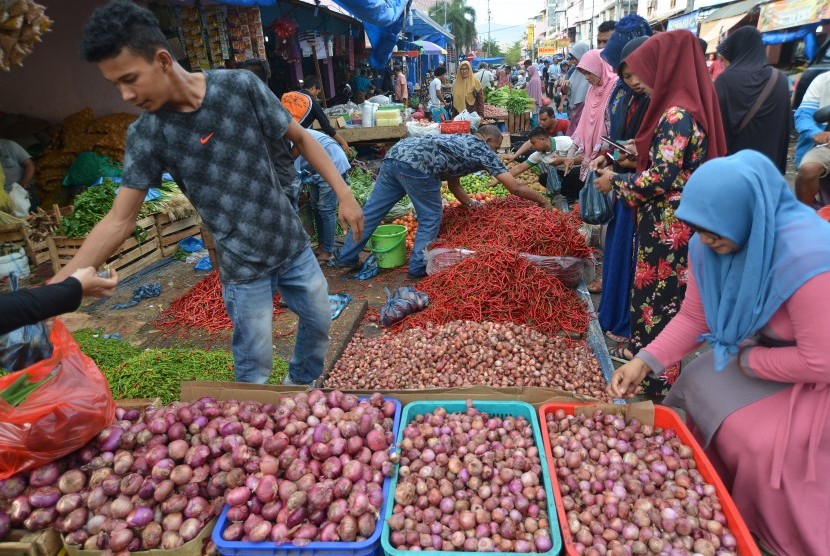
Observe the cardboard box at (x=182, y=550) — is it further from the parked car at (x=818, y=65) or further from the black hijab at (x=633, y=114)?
the parked car at (x=818, y=65)

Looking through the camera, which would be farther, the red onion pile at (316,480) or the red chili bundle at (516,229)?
the red chili bundle at (516,229)

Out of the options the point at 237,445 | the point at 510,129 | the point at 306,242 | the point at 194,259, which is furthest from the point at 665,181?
the point at 510,129

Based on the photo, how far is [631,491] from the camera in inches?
66.6

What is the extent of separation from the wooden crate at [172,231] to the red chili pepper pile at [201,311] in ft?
4.71

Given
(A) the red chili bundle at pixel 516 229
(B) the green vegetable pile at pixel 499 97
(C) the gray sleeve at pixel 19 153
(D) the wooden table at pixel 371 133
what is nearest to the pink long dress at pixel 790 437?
(A) the red chili bundle at pixel 516 229

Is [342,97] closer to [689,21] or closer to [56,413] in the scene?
[56,413]

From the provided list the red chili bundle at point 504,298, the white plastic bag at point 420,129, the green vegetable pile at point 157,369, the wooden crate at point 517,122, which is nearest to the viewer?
the green vegetable pile at point 157,369

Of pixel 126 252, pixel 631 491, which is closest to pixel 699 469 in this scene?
pixel 631 491

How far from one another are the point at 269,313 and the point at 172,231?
4309 mm

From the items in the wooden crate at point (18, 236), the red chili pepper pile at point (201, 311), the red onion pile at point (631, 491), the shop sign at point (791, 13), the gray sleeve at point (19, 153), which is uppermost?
the shop sign at point (791, 13)

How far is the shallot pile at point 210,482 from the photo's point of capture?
1.57 m

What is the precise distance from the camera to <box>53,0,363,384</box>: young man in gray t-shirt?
72.9 inches

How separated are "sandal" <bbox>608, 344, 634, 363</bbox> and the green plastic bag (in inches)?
238

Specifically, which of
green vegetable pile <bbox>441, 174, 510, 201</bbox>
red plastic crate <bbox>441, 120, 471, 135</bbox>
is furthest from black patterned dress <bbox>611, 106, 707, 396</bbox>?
red plastic crate <bbox>441, 120, 471, 135</bbox>
